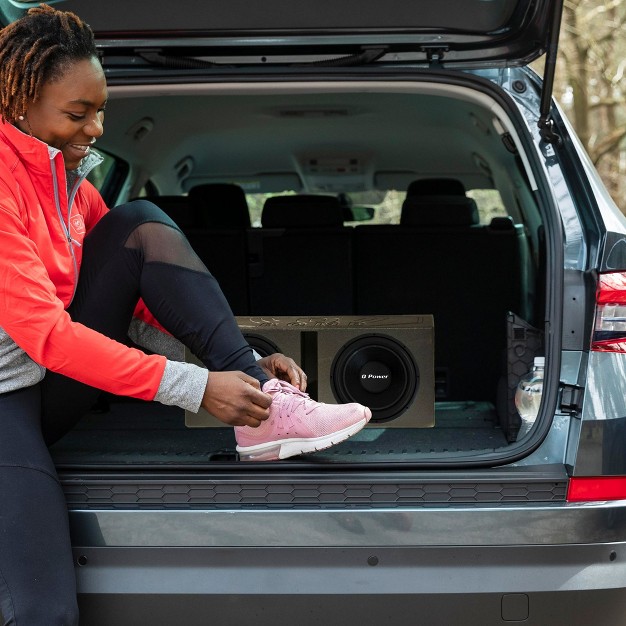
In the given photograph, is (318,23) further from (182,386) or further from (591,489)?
(591,489)

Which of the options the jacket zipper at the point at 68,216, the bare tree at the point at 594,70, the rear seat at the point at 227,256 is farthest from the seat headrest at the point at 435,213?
the bare tree at the point at 594,70

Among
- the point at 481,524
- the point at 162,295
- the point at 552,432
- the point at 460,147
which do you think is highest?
the point at 460,147

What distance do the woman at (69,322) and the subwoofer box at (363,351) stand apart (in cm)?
50

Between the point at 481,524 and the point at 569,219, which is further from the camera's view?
the point at 569,219

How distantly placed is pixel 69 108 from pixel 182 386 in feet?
1.97

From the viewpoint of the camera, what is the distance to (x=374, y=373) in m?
2.71

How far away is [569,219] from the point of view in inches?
80.7

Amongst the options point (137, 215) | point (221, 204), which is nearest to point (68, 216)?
point (137, 215)

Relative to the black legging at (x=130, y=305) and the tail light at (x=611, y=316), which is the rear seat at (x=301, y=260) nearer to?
the black legging at (x=130, y=305)

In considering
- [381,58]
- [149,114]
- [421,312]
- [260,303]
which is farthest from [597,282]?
[149,114]

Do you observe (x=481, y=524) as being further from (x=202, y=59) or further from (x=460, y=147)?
(x=460, y=147)

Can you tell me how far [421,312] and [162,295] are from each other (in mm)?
1451

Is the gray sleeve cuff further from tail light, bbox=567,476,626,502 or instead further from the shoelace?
tail light, bbox=567,476,626,502

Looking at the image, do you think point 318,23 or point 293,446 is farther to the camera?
point 318,23
